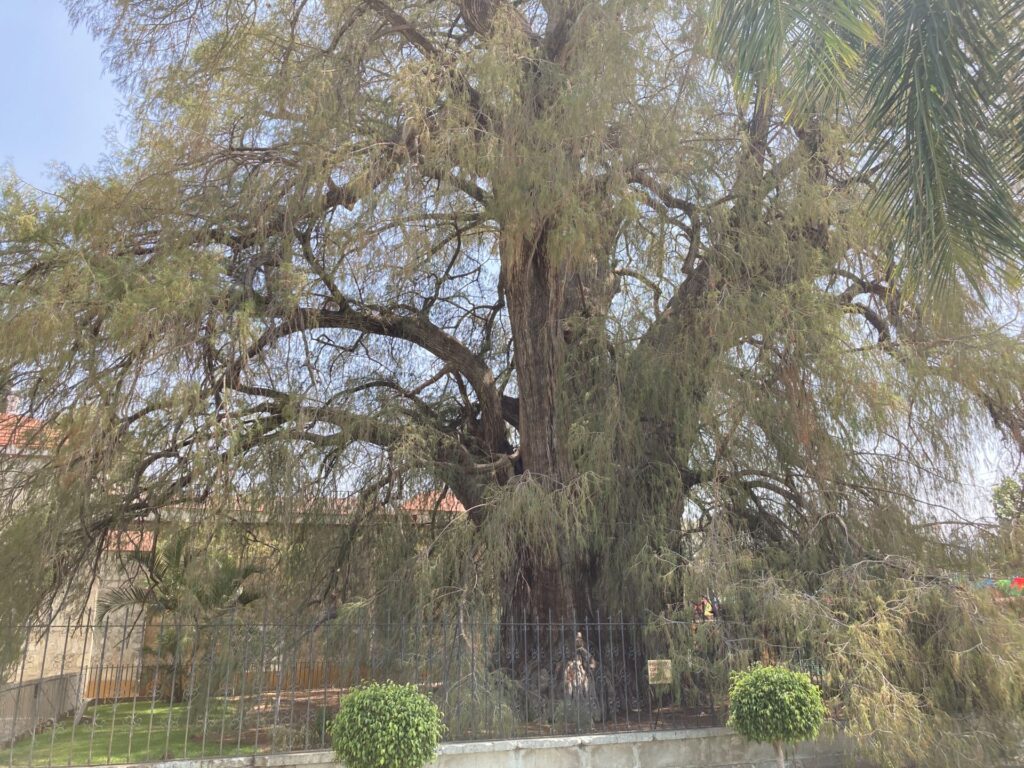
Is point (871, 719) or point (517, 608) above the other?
point (517, 608)

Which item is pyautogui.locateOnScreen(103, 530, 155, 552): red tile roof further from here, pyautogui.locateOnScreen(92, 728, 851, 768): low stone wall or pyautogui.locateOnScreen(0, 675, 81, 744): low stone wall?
pyautogui.locateOnScreen(92, 728, 851, 768): low stone wall

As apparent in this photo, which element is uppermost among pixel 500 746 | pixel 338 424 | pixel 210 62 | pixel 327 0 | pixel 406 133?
pixel 327 0

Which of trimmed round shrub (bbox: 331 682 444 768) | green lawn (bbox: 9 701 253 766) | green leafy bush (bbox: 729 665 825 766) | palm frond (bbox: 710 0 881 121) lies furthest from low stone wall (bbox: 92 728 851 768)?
palm frond (bbox: 710 0 881 121)

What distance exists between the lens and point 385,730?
6.44m

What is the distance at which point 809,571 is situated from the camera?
8.83 m

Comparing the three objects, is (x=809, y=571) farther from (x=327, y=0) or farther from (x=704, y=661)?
(x=327, y=0)

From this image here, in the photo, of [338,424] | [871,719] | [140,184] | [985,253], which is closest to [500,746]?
[871,719]

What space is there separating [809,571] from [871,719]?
1.89 meters

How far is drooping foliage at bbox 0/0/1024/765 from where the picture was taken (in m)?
7.56

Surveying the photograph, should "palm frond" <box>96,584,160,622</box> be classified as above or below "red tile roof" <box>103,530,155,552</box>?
below

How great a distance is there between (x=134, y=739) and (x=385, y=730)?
267 inches

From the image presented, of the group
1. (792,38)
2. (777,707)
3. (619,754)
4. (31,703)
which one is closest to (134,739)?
(31,703)

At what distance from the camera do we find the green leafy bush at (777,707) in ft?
23.4

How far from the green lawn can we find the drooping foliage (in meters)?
1.53
